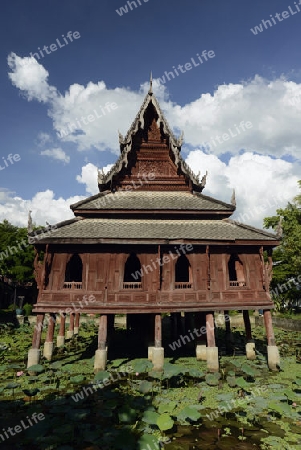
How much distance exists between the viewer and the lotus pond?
24.2 ft

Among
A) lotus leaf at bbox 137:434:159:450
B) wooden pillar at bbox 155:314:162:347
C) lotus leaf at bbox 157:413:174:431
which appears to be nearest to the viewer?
lotus leaf at bbox 137:434:159:450

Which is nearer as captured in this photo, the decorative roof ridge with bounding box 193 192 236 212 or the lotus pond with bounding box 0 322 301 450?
the lotus pond with bounding box 0 322 301 450

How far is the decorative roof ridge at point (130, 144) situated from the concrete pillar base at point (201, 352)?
30.5ft

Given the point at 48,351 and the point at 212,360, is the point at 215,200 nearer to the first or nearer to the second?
the point at 212,360

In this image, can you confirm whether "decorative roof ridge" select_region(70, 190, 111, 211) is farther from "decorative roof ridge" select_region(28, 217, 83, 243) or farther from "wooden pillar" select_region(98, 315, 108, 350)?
"wooden pillar" select_region(98, 315, 108, 350)

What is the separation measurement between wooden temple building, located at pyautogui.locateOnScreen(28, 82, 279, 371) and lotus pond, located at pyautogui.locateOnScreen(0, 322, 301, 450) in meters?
1.39

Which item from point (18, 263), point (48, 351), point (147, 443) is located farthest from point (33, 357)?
point (18, 263)

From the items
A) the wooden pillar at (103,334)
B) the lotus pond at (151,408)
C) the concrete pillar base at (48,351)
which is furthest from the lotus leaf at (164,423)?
the concrete pillar base at (48,351)

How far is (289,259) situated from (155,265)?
2187cm

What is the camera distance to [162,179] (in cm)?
1852

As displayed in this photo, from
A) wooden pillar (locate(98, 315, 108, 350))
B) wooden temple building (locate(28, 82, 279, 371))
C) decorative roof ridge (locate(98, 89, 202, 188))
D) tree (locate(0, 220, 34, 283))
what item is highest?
decorative roof ridge (locate(98, 89, 202, 188))

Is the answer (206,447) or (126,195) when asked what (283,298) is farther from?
(206,447)

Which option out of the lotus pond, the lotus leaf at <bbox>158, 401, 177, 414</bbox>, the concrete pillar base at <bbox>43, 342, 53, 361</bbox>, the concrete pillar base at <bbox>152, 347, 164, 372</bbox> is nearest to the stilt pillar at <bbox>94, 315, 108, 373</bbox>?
the lotus pond

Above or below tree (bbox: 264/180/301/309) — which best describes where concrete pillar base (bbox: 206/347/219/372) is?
below
